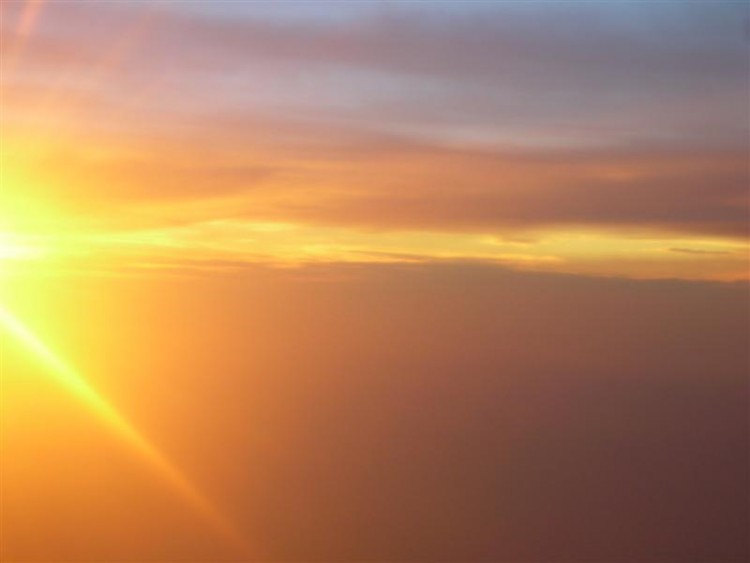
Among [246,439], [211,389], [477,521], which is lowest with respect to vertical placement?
[477,521]

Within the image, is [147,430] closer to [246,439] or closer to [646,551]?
[246,439]

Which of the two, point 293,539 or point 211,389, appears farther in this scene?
point 211,389

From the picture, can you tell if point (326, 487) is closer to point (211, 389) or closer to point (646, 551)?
point (646, 551)

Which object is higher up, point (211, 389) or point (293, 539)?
point (211, 389)

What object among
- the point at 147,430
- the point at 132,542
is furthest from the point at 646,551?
the point at 147,430

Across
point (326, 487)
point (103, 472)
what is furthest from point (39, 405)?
point (326, 487)

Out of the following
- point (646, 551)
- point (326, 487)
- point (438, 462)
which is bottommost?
point (646, 551)

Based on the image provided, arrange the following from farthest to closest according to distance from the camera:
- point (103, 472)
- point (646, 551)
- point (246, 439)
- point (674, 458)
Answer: point (246, 439) < point (674, 458) < point (103, 472) < point (646, 551)

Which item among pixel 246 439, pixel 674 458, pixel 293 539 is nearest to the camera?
pixel 293 539

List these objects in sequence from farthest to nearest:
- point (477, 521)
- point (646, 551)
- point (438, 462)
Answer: point (438, 462) → point (477, 521) → point (646, 551)
